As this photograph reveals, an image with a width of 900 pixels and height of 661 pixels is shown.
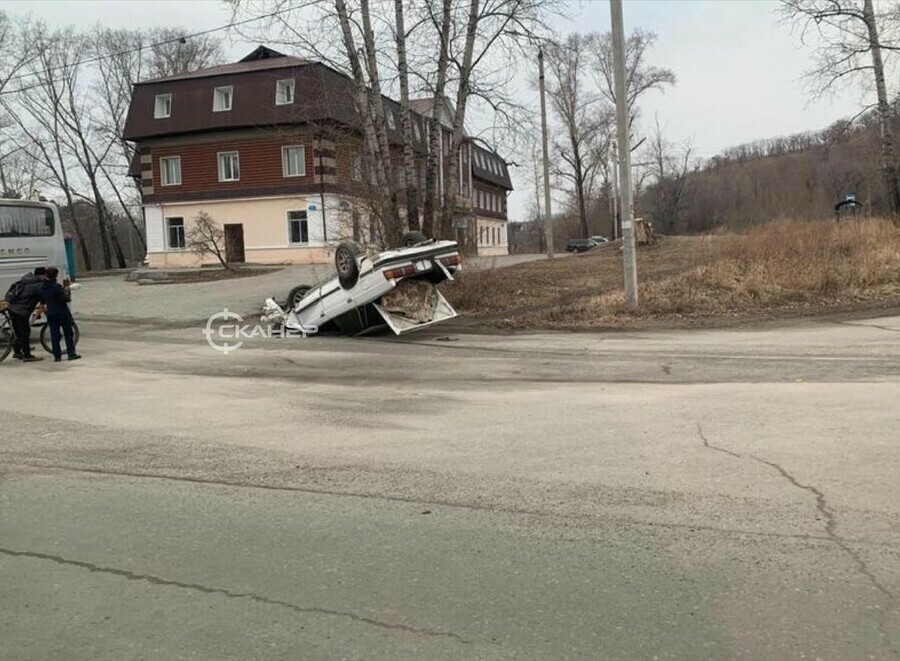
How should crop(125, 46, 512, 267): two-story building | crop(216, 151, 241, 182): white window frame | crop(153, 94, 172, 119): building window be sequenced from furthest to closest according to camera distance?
1. crop(153, 94, 172, 119): building window
2. crop(216, 151, 241, 182): white window frame
3. crop(125, 46, 512, 267): two-story building

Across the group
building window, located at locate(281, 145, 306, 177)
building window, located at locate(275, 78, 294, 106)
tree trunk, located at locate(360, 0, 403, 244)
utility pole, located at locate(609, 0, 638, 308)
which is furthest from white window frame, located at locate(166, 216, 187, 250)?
utility pole, located at locate(609, 0, 638, 308)

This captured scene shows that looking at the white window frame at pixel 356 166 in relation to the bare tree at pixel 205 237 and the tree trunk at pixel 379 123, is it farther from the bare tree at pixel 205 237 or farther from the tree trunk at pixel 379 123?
the bare tree at pixel 205 237

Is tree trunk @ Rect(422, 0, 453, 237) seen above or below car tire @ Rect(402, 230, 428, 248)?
above

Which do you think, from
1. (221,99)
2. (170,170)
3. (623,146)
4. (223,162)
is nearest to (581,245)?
(223,162)

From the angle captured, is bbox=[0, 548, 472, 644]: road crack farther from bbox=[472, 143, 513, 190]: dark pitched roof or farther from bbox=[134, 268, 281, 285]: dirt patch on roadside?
bbox=[472, 143, 513, 190]: dark pitched roof

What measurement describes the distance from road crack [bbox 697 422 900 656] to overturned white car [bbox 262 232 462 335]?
8.39 m

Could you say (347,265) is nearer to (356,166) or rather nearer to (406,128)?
(406,128)

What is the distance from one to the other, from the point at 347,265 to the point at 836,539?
10.9 metres

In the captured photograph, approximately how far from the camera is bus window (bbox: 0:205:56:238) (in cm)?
1678

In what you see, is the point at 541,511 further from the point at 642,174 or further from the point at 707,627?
the point at 642,174

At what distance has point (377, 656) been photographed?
3180 millimetres

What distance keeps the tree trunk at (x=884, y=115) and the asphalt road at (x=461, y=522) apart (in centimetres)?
1875

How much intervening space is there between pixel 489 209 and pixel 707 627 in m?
68.4

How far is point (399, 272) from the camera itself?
13562mm
